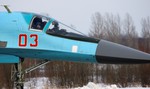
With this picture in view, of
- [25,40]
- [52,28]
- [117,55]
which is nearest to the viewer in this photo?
[117,55]

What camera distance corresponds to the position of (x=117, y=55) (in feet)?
27.5

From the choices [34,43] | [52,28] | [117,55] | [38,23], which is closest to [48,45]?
[34,43]

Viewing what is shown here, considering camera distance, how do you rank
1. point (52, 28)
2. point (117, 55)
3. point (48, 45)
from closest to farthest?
point (117, 55), point (48, 45), point (52, 28)

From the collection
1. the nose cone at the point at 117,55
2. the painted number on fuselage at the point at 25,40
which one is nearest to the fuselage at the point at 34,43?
the painted number on fuselage at the point at 25,40

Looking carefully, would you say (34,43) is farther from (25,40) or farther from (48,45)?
(48,45)

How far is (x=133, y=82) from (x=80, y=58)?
41.9ft

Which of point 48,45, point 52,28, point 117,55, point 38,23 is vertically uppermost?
point 38,23

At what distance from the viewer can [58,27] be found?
9.33 meters

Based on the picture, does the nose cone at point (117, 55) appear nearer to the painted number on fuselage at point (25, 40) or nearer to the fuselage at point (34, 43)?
the fuselage at point (34, 43)

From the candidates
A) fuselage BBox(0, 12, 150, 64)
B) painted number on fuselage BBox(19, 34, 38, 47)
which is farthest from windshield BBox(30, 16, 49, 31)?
painted number on fuselage BBox(19, 34, 38, 47)

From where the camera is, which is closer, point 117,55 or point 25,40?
point 117,55

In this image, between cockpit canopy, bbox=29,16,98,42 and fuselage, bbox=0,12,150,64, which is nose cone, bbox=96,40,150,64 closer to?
fuselage, bbox=0,12,150,64

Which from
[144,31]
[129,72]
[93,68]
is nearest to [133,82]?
[129,72]

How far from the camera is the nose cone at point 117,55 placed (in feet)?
27.2
